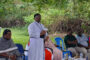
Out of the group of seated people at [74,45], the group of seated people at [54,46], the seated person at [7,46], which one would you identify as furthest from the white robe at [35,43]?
the group of seated people at [74,45]

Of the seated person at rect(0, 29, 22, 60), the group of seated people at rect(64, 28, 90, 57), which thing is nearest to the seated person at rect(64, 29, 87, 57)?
the group of seated people at rect(64, 28, 90, 57)

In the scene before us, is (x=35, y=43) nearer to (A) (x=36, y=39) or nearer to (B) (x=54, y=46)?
(A) (x=36, y=39)

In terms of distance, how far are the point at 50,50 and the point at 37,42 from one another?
0.57 m

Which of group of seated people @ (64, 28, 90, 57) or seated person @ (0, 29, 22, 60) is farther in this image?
group of seated people @ (64, 28, 90, 57)

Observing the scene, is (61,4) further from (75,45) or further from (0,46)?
(0,46)

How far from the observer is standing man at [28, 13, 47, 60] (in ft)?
19.0

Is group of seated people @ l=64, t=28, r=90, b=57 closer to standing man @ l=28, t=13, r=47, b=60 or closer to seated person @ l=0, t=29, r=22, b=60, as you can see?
standing man @ l=28, t=13, r=47, b=60

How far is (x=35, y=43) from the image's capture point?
19.3 feet

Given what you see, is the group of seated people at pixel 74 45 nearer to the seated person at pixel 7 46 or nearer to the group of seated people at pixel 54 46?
the group of seated people at pixel 54 46

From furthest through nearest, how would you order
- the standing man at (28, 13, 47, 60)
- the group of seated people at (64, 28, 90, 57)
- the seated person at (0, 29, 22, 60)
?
the group of seated people at (64, 28, 90, 57), the standing man at (28, 13, 47, 60), the seated person at (0, 29, 22, 60)

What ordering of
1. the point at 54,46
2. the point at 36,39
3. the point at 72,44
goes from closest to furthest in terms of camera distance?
the point at 36,39 → the point at 54,46 → the point at 72,44

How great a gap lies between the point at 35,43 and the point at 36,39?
14cm

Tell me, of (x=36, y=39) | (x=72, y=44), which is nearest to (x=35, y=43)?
(x=36, y=39)

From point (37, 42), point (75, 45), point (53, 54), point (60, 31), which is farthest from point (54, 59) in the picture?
point (60, 31)
